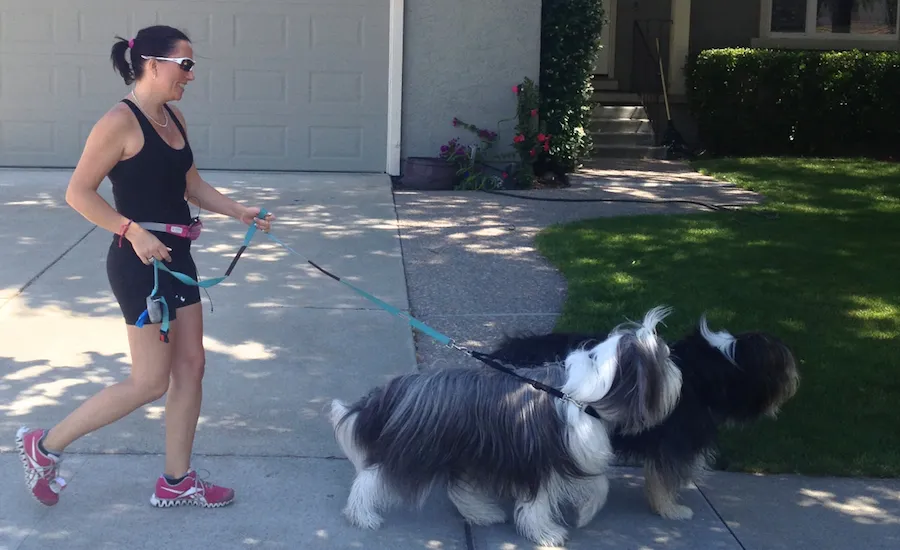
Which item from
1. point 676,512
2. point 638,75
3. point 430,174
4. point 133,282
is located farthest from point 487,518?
point 638,75

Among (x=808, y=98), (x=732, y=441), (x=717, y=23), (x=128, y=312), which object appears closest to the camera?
(x=128, y=312)

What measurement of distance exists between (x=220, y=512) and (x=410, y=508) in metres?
0.79

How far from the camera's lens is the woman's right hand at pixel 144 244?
3924 millimetres

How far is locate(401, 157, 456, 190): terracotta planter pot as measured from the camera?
37.7 ft

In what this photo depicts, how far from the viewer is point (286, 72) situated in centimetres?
1202

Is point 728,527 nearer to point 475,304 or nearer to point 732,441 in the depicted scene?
point 732,441

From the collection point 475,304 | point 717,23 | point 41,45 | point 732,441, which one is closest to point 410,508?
point 732,441

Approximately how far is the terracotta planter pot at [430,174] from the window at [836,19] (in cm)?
707

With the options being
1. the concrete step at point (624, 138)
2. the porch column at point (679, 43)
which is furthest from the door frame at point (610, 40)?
the concrete step at point (624, 138)

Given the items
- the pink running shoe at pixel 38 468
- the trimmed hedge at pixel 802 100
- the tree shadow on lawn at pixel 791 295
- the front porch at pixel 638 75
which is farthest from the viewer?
the front porch at pixel 638 75

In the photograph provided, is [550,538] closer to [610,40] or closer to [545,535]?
[545,535]

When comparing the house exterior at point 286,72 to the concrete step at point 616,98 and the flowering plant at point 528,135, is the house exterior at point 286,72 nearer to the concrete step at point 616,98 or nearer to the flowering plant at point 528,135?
the flowering plant at point 528,135

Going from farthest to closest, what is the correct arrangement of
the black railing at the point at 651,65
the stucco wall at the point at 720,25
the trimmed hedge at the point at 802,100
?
the stucco wall at the point at 720,25, the black railing at the point at 651,65, the trimmed hedge at the point at 802,100

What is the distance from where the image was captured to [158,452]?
16.3 feet
